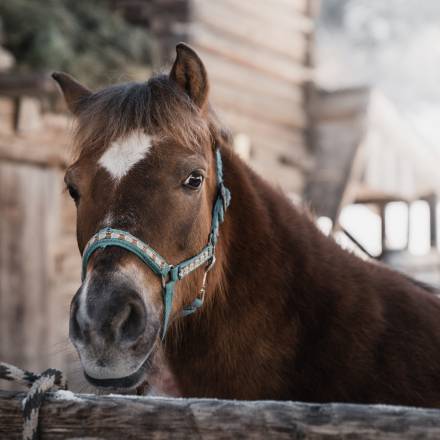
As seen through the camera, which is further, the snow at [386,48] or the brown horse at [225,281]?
the snow at [386,48]

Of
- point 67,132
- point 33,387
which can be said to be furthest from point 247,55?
point 33,387

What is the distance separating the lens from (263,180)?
2.50 metres

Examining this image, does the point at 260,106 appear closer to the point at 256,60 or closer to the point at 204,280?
the point at 256,60

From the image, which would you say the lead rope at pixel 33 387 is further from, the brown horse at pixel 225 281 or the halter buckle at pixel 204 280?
the halter buckle at pixel 204 280

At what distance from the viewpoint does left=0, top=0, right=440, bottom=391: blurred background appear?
5.98 m

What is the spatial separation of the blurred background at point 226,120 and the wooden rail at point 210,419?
8.70 ft

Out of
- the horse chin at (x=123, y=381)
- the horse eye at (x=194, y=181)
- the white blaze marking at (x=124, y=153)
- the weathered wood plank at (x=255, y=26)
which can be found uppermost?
the weathered wood plank at (x=255, y=26)

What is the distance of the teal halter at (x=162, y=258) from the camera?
173cm

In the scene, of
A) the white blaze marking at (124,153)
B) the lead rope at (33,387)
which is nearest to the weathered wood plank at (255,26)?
the white blaze marking at (124,153)

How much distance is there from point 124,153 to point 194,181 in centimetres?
24

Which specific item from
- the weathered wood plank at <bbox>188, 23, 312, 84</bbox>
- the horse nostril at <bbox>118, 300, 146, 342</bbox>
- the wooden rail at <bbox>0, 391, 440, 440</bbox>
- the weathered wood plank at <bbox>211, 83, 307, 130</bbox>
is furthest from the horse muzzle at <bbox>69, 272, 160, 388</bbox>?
the weathered wood plank at <bbox>188, 23, 312, 84</bbox>

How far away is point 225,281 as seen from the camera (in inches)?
84.7

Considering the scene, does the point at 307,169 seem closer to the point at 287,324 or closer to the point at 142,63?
the point at 142,63

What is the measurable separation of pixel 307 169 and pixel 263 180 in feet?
→ 21.6
